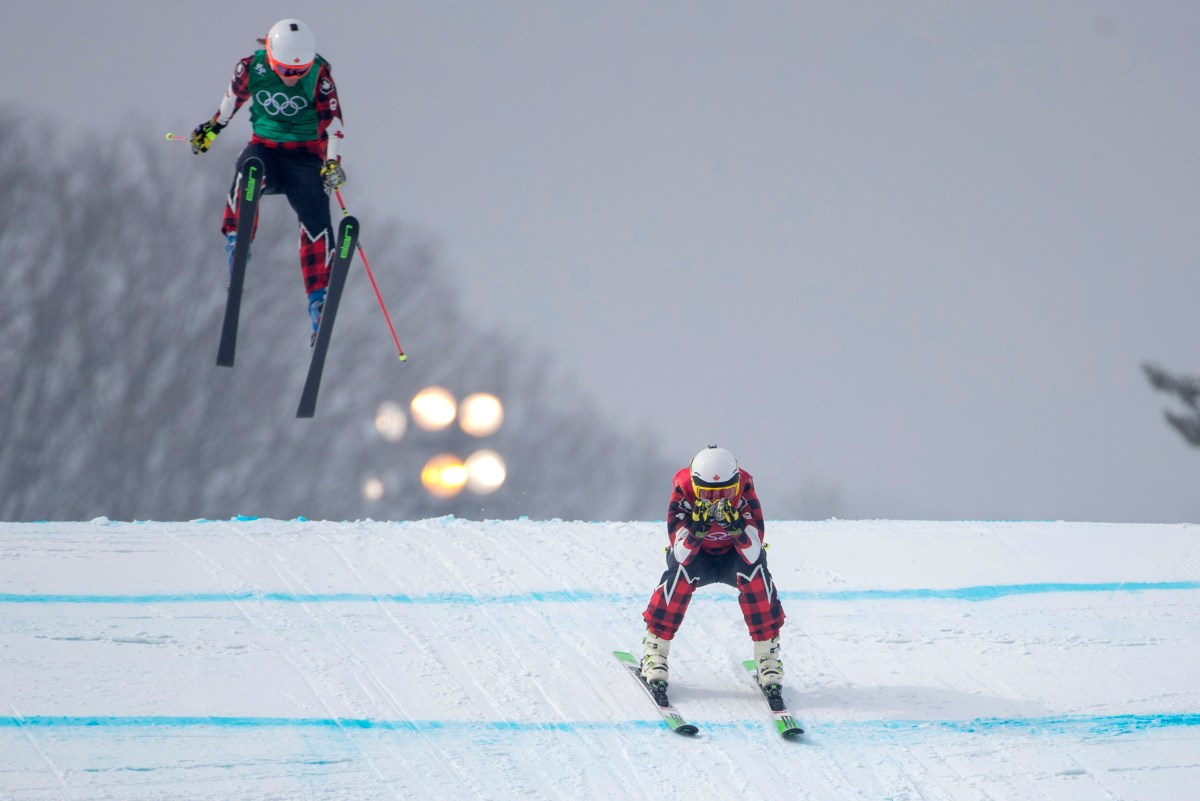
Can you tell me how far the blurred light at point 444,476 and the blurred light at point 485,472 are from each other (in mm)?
173

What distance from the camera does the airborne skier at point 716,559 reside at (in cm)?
673

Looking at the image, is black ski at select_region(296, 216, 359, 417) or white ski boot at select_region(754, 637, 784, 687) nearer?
black ski at select_region(296, 216, 359, 417)

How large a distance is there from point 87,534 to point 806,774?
17.5ft

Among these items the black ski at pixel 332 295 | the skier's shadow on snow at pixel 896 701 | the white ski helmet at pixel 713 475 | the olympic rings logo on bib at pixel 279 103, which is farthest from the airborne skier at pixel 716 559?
the olympic rings logo on bib at pixel 279 103

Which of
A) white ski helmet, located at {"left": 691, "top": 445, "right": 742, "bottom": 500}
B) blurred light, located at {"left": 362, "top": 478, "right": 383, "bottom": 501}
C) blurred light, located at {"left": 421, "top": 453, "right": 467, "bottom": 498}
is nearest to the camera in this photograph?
white ski helmet, located at {"left": 691, "top": 445, "right": 742, "bottom": 500}

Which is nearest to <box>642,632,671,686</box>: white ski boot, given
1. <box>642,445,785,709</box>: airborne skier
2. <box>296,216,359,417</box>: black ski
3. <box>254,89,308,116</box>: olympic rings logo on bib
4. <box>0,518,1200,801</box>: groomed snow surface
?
<box>642,445,785,709</box>: airborne skier

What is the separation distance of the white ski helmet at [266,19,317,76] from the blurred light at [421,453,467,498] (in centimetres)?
1601

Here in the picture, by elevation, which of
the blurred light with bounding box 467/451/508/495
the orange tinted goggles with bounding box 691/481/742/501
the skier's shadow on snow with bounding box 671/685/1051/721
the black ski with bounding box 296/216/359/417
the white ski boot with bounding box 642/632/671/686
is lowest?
the blurred light with bounding box 467/451/508/495

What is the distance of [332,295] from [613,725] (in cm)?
255


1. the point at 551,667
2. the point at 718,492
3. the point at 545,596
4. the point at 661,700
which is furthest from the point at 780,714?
the point at 545,596

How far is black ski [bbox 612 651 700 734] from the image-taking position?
265 inches

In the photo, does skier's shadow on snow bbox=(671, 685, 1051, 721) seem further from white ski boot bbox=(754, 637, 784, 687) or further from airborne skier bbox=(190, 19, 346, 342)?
airborne skier bbox=(190, 19, 346, 342)

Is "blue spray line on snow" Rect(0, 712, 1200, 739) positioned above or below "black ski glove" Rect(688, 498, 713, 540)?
below

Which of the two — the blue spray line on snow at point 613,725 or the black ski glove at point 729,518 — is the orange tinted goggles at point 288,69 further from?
the blue spray line on snow at point 613,725
